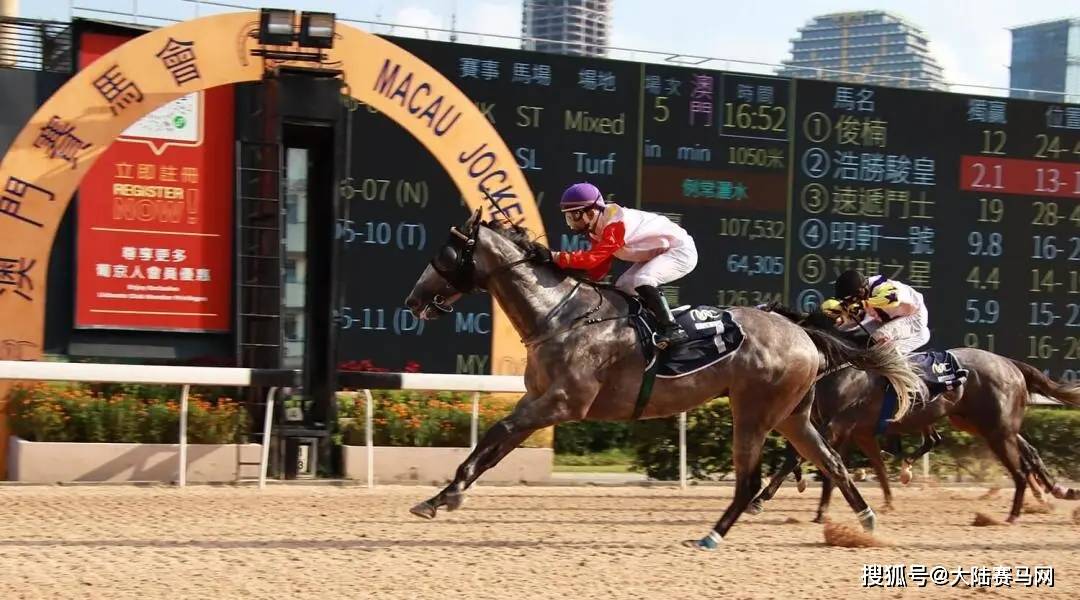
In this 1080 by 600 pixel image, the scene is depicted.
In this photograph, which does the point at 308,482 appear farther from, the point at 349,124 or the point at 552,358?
the point at 552,358

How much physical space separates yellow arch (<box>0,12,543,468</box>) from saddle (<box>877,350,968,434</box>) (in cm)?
258

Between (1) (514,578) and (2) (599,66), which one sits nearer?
(1) (514,578)

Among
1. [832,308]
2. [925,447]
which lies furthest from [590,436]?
[832,308]

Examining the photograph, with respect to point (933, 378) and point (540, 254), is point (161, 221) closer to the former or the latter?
point (540, 254)

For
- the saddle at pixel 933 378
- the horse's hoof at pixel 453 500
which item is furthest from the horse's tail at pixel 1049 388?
the horse's hoof at pixel 453 500

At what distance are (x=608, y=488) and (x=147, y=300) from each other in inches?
130

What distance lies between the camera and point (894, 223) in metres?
Result: 10.5

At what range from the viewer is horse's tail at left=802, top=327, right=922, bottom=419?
257 inches

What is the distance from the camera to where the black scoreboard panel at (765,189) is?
919 cm

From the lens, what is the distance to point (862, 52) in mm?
40656

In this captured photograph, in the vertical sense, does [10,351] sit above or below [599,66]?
below

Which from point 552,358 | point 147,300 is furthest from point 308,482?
point 552,358

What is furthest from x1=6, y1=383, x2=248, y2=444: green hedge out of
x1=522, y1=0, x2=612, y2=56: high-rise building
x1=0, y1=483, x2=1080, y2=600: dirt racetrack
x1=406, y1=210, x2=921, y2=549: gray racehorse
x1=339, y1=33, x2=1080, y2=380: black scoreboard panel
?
x1=522, y1=0, x2=612, y2=56: high-rise building

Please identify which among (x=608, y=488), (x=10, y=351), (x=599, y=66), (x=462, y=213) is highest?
(x=599, y=66)
